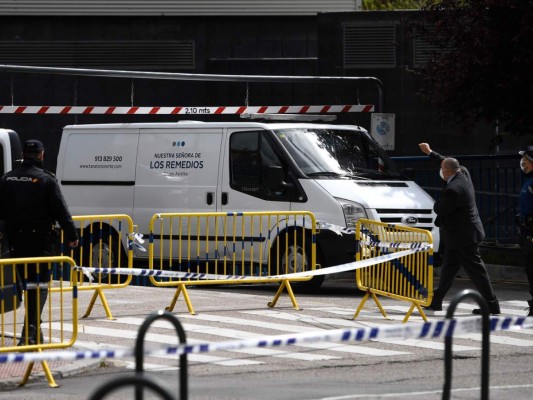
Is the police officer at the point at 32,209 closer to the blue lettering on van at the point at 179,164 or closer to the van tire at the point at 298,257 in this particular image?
the van tire at the point at 298,257

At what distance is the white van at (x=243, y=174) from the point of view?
666 inches

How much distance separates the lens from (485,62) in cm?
1873

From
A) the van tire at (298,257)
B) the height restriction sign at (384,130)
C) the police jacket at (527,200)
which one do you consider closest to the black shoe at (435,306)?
the police jacket at (527,200)

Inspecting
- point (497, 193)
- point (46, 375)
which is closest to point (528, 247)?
point (46, 375)

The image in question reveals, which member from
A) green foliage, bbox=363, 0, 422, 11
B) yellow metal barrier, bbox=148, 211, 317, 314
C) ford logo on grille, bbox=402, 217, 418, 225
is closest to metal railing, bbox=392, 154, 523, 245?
ford logo on grille, bbox=402, 217, 418, 225

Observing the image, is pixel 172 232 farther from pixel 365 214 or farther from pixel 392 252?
pixel 392 252

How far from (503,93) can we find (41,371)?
10226 millimetres

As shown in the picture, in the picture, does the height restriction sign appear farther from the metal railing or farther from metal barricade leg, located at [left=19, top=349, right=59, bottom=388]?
metal barricade leg, located at [left=19, top=349, right=59, bottom=388]

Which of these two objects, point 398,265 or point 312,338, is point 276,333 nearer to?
point 398,265

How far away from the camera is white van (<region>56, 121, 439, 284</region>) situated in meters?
16.9

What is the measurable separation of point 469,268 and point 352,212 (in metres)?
2.57

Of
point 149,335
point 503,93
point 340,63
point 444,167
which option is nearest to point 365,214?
point 444,167

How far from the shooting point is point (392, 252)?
14.1m

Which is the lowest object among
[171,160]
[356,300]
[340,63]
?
[356,300]
